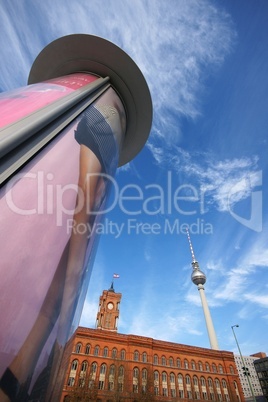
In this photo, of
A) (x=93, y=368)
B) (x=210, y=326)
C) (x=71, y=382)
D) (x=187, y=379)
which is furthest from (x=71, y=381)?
(x=210, y=326)

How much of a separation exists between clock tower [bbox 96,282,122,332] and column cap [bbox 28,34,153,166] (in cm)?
4608

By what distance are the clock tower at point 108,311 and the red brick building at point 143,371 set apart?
0.64m

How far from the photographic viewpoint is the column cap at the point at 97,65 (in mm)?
3799

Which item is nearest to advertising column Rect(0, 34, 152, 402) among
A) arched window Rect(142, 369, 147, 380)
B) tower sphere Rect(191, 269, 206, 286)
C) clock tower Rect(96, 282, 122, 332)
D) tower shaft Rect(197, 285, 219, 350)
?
arched window Rect(142, 369, 147, 380)

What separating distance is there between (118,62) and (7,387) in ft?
14.4

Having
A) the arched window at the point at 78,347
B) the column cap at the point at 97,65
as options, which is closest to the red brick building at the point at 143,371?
the arched window at the point at 78,347

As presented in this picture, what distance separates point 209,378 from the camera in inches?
1455

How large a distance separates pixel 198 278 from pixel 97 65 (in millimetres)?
61364

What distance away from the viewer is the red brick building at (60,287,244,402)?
28672 mm

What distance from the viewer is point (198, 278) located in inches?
2277

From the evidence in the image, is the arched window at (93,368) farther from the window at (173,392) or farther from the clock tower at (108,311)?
the window at (173,392)

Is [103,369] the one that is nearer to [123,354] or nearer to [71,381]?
[123,354]

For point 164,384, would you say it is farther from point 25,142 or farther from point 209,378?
point 25,142

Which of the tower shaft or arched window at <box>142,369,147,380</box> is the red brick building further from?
the tower shaft
